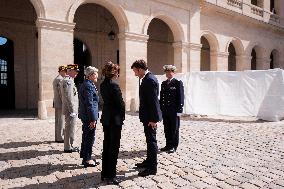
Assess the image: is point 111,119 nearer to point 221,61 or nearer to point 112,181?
point 112,181

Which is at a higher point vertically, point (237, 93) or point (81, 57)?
point (81, 57)

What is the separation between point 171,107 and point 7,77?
11.9m

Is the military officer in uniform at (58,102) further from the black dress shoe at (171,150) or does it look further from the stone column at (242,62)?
the stone column at (242,62)

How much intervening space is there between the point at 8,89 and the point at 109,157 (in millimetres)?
12871

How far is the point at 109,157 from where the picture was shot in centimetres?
418

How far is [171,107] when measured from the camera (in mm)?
6160

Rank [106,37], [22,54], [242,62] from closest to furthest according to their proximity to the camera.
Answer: [22,54], [106,37], [242,62]

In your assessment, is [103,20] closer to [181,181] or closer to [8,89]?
[8,89]

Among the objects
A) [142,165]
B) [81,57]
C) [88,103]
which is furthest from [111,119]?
[81,57]

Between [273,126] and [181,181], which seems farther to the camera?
[273,126]

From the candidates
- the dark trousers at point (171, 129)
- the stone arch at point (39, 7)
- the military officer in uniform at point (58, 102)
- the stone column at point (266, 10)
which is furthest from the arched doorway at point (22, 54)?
the stone column at point (266, 10)

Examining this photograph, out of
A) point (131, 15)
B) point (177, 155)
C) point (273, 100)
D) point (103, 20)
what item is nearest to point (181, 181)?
point (177, 155)

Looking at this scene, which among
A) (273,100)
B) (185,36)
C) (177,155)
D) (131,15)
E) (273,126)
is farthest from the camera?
(185,36)

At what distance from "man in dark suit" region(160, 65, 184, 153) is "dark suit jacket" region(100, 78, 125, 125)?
83.1 inches
